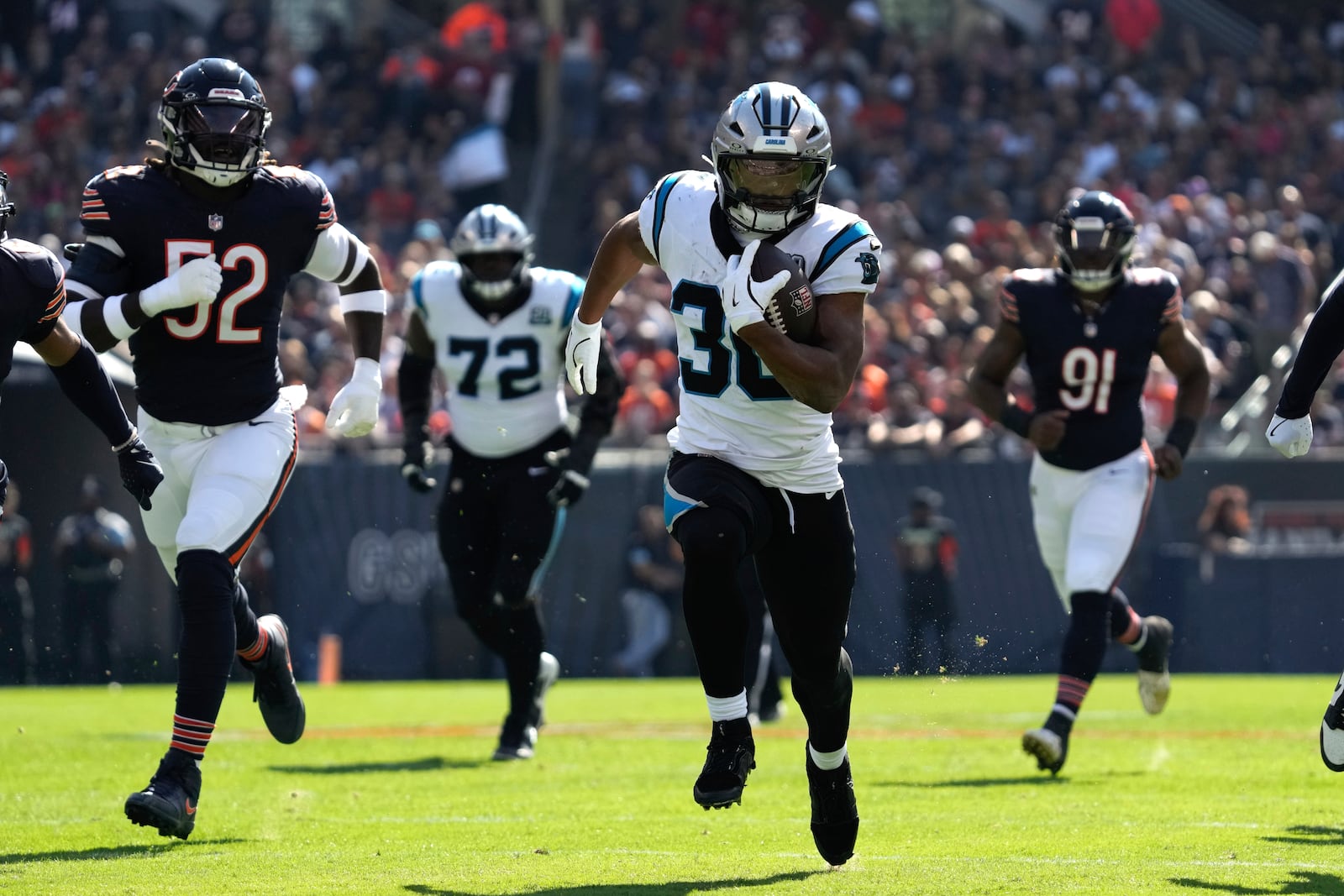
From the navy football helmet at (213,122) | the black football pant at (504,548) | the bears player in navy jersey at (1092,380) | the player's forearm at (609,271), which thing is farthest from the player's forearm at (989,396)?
the navy football helmet at (213,122)

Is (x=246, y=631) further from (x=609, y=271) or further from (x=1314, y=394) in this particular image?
(x=1314, y=394)

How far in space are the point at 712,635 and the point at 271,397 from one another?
193 cm

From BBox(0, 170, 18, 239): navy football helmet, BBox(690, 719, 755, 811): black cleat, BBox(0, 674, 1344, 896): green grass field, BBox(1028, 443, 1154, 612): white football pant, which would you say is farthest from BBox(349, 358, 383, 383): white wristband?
BBox(1028, 443, 1154, 612): white football pant

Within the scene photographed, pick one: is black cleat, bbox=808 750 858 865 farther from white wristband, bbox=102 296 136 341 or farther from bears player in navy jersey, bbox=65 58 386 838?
white wristband, bbox=102 296 136 341

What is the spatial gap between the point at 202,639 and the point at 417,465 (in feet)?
9.77

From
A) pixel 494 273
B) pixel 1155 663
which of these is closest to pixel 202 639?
pixel 494 273

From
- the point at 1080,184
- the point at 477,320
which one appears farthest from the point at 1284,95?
the point at 477,320

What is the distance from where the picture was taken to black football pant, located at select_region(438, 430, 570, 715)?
27.0 feet

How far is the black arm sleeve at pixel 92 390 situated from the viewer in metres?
5.71

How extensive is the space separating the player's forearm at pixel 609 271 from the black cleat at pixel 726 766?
125 cm

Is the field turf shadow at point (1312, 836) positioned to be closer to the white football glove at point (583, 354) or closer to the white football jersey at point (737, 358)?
the white football jersey at point (737, 358)

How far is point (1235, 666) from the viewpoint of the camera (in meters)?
14.2

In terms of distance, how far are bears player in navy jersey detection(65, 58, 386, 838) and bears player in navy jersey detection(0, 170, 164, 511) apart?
18 cm

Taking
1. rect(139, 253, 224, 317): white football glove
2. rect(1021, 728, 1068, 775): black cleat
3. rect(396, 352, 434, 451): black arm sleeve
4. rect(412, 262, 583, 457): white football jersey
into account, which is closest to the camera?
rect(139, 253, 224, 317): white football glove
